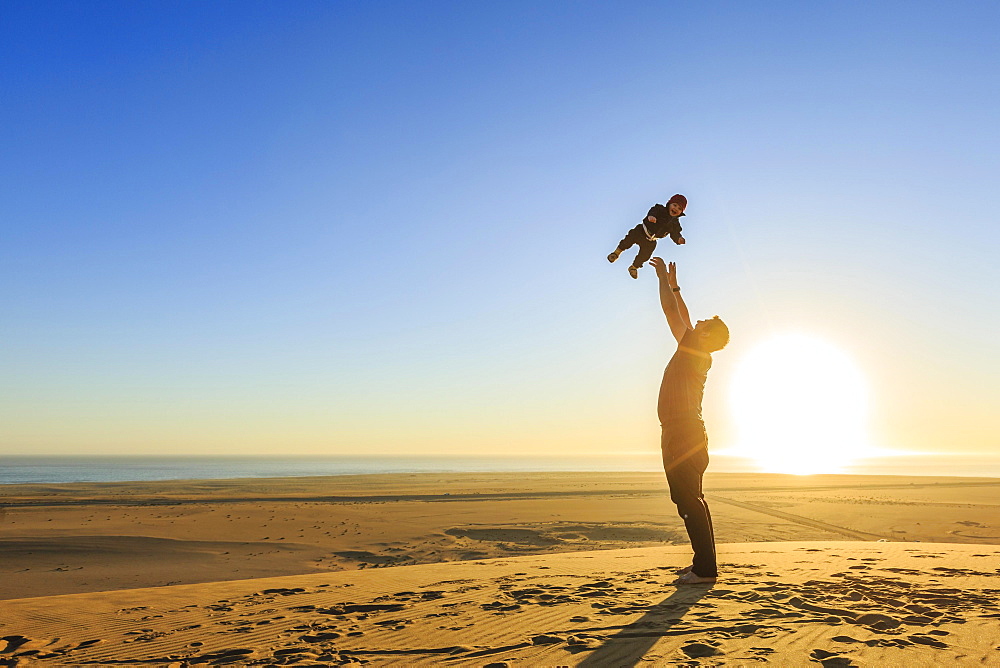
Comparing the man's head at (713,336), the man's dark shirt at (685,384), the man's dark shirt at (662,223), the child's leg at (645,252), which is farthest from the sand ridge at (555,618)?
the man's dark shirt at (662,223)

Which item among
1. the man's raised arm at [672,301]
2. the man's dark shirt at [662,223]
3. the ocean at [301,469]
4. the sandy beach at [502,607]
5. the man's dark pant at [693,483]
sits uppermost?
the man's dark shirt at [662,223]

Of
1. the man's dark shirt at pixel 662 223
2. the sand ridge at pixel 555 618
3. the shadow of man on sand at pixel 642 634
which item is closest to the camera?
the shadow of man on sand at pixel 642 634

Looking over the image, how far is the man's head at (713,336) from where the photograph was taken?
6.65m

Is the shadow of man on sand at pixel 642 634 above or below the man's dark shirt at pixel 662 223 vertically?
below

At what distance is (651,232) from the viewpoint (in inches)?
277

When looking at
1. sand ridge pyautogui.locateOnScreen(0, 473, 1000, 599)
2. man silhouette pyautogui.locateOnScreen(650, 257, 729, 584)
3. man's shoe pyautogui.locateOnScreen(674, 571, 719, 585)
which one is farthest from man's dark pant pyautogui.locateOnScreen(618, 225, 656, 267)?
sand ridge pyautogui.locateOnScreen(0, 473, 1000, 599)

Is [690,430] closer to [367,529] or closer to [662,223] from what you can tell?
[662,223]

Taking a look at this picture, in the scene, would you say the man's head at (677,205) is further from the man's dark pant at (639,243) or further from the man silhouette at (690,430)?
the man silhouette at (690,430)

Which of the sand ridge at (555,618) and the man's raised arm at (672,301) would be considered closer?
the sand ridge at (555,618)

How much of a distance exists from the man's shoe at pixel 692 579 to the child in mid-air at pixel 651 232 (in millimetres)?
3202

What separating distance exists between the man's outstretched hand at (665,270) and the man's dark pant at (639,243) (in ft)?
0.35

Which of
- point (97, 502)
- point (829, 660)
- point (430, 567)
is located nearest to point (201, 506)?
point (97, 502)

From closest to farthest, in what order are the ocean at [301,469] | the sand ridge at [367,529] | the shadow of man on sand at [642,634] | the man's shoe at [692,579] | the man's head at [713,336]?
the shadow of man on sand at [642,634]
the man's shoe at [692,579]
the man's head at [713,336]
the sand ridge at [367,529]
the ocean at [301,469]

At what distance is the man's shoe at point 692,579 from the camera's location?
6.36 metres
